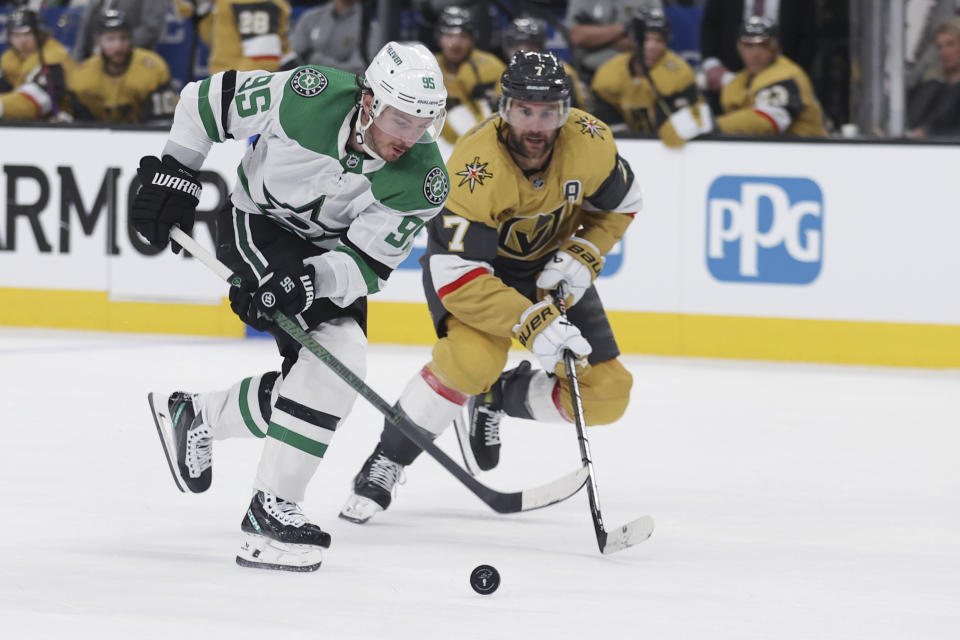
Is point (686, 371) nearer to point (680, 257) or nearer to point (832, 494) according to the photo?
point (680, 257)

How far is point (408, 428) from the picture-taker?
3355 millimetres

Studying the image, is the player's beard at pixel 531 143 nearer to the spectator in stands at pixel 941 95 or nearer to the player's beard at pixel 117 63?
the spectator in stands at pixel 941 95

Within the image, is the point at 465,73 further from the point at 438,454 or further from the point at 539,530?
the point at 438,454

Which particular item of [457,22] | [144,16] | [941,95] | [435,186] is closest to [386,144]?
[435,186]

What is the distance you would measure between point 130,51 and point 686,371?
3.21 m

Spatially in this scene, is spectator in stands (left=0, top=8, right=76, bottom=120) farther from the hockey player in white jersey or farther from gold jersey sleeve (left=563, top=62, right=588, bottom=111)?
the hockey player in white jersey

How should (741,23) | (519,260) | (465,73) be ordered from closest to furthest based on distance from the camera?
(519,260) → (465,73) → (741,23)

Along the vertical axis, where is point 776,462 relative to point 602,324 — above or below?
below

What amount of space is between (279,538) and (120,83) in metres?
4.82

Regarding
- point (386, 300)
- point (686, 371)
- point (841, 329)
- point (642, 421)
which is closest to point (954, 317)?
point (841, 329)

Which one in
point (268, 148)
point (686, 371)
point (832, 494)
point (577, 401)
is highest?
point (268, 148)

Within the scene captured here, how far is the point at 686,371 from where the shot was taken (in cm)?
620

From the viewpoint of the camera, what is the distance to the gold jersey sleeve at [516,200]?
3662 mm

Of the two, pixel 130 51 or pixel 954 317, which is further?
pixel 130 51
